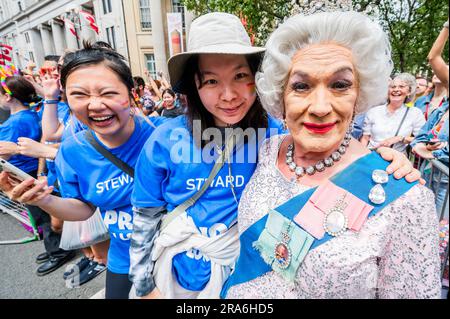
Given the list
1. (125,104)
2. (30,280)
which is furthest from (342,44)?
(30,280)

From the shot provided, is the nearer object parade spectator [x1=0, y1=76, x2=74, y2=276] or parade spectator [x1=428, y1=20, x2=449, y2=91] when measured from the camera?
parade spectator [x1=428, y1=20, x2=449, y2=91]

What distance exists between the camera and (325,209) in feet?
2.91

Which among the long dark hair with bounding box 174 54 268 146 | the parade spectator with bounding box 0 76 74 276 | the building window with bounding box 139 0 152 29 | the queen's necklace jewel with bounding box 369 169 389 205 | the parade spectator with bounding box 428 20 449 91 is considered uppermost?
the building window with bounding box 139 0 152 29

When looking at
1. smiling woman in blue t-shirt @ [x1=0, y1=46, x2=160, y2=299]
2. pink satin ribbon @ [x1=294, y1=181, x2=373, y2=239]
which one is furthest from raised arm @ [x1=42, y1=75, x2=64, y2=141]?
pink satin ribbon @ [x1=294, y1=181, x2=373, y2=239]

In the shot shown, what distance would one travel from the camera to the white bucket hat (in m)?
1.01

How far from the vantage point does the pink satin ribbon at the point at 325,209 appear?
82cm

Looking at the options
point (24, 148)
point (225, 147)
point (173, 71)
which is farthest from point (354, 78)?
A: point (24, 148)

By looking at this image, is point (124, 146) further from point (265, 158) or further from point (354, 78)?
point (354, 78)

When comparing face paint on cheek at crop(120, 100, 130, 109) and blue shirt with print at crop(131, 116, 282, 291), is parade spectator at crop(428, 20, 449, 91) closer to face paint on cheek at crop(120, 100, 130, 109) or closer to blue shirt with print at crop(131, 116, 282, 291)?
blue shirt with print at crop(131, 116, 282, 291)

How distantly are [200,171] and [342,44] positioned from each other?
0.76m

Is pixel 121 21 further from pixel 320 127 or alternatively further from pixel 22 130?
pixel 22 130

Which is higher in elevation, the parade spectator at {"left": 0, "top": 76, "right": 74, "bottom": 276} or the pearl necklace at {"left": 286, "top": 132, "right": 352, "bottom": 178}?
the pearl necklace at {"left": 286, "top": 132, "right": 352, "bottom": 178}

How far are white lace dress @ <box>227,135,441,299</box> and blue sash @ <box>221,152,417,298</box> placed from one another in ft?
0.09

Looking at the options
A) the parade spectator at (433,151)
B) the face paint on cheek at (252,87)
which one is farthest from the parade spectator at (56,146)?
the parade spectator at (433,151)
